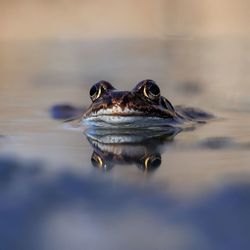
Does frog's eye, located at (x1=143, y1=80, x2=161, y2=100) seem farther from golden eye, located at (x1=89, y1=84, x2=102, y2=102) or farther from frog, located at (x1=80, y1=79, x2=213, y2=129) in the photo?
golden eye, located at (x1=89, y1=84, x2=102, y2=102)

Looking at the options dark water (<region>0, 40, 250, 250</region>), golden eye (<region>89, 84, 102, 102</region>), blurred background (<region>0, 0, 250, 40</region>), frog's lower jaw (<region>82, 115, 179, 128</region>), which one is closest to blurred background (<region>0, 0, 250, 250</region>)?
dark water (<region>0, 40, 250, 250</region>)

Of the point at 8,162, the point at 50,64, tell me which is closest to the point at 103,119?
the point at 8,162

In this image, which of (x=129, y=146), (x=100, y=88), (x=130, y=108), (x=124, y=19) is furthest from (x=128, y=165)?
(x=124, y=19)

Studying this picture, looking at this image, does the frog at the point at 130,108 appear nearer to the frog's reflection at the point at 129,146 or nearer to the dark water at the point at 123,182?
the frog's reflection at the point at 129,146

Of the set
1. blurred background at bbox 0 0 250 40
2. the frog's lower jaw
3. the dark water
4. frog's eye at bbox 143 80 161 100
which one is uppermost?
blurred background at bbox 0 0 250 40

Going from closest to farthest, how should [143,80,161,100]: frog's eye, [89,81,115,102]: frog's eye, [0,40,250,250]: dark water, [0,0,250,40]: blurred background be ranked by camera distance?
1. [0,40,250,250]: dark water
2. [143,80,161,100]: frog's eye
3. [89,81,115,102]: frog's eye
4. [0,0,250,40]: blurred background

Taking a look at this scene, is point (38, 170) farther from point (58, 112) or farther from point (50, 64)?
point (50, 64)

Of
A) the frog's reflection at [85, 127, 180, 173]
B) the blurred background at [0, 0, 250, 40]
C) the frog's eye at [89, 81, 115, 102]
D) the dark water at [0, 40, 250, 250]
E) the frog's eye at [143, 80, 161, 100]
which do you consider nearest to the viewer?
the dark water at [0, 40, 250, 250]

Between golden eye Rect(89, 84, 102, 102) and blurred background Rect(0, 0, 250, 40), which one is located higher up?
blurred background Rect(0, 0, 250, 40)
